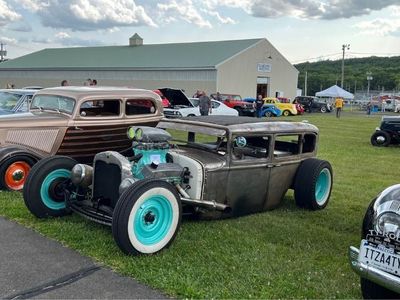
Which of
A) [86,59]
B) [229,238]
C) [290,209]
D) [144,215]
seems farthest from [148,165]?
[86,59]

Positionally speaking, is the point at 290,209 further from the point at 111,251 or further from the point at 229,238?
the point at 111,251

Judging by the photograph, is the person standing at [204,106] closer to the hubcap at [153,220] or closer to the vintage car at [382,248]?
the hubcap at [153,220]

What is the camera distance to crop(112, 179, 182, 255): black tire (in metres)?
4.23

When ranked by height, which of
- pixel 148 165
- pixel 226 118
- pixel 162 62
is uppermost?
pixel 162 62

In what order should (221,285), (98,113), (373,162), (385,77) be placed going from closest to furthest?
(221,285) → (98,113) → (373,162) → (385,77)

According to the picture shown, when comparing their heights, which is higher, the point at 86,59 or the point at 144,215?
the point at 86,59

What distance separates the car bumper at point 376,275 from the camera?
10.4 feet

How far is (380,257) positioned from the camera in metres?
3.28

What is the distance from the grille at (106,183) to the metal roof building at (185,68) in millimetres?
34641

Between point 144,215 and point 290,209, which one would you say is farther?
point 290,209

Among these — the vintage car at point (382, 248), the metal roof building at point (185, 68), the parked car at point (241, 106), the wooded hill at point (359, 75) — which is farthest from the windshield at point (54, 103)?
the wooded hill at point (359, 75)

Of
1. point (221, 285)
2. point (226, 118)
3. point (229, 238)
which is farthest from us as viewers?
point (226, 118)

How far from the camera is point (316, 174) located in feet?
20.5

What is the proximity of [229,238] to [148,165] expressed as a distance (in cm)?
118
